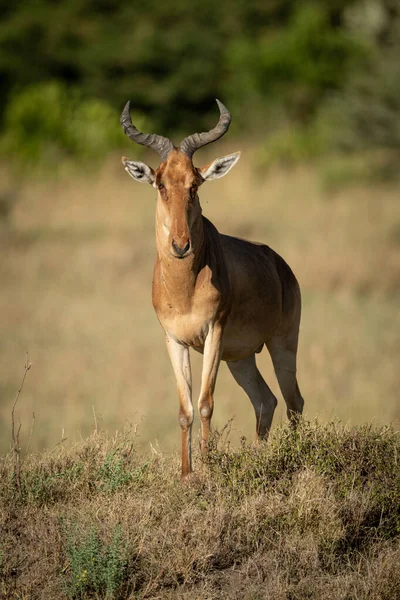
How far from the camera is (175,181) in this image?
859cm

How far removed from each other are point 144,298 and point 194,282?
79.1ft

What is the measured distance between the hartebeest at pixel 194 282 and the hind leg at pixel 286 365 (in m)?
0.64

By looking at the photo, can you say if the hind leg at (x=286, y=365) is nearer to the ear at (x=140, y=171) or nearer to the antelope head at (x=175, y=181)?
the antelope head at (x=175, y=181)

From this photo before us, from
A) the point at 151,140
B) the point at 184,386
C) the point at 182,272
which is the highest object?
the point at 151,140

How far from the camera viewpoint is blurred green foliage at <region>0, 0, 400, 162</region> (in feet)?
137

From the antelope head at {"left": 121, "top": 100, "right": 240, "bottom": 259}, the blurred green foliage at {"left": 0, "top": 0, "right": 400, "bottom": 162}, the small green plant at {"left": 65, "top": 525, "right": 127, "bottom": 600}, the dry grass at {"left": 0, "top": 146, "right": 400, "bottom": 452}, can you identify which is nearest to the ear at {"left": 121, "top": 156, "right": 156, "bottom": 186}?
the antelope head at {"left": 121, "top": 100, "right": 240, "bottom": 259}

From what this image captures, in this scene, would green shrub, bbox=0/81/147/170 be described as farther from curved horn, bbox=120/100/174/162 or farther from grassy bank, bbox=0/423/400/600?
grassy bank, bbox=0/423/400/600

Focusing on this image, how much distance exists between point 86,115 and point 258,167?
24.3ft

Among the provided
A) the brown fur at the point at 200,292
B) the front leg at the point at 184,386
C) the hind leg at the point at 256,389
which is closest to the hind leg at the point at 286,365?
the hind leg at the point at 256,389

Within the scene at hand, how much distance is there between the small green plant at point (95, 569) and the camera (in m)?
6.92

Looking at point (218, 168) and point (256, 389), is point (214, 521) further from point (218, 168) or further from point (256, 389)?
point (218, 168)

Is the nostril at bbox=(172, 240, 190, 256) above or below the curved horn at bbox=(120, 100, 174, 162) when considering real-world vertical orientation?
below

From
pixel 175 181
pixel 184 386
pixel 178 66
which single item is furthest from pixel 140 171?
pixel 178 66

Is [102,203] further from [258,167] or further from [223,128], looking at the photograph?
[223,128]
